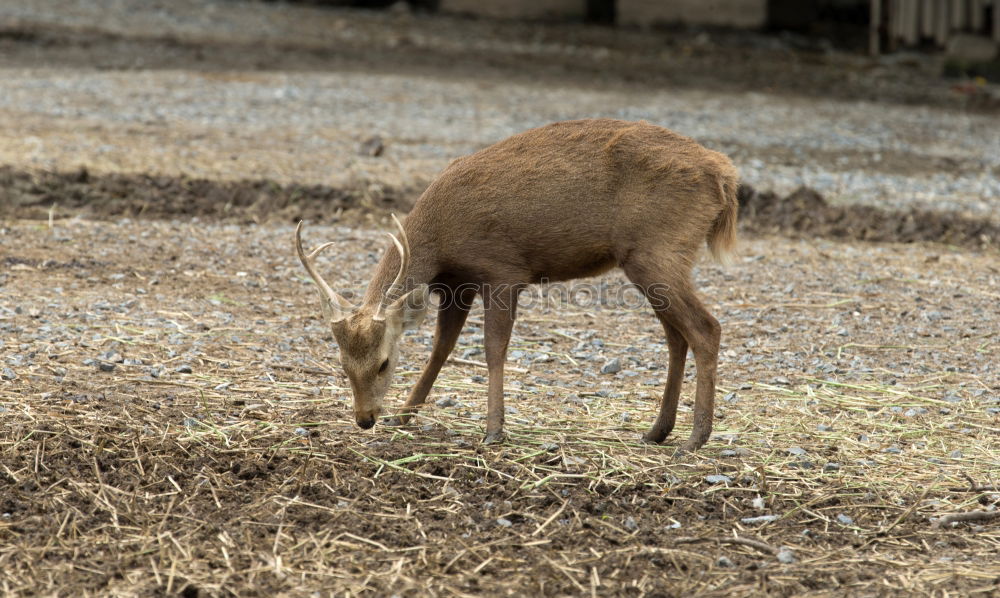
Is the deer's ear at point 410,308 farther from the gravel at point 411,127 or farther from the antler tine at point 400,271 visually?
the gravel at point 411,127

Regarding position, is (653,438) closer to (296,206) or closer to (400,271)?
(400,271)

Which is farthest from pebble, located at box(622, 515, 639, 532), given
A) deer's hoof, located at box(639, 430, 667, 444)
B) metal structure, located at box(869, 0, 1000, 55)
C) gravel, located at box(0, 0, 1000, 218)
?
metal structure, located at box(869, 0, 1000, 55)

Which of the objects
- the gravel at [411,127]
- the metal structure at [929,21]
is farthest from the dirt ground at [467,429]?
the metal structure at [929,21]

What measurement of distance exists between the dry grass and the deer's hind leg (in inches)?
7.8

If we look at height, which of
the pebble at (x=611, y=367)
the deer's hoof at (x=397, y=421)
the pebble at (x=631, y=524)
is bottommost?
the pebble at (x=611, y=367)

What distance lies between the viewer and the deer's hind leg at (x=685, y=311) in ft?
16.4

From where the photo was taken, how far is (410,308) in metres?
5.09

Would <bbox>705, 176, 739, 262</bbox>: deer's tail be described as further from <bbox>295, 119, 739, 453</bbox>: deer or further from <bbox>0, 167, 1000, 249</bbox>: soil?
<bbox>0, 167, 1000, 249</bbox>: soil

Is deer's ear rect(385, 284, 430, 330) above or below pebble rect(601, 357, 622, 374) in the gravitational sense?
above

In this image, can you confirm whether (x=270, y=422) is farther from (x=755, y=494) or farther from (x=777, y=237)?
(x=777, y=237)

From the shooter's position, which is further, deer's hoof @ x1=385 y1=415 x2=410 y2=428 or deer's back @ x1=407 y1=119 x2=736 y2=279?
deer's hoof @ x1=385 y1=415 x2=410 y2=428

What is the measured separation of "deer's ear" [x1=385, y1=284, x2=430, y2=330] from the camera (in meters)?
Answer: 4.98

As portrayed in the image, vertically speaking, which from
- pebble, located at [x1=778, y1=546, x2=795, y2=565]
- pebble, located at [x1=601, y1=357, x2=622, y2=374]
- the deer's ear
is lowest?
pebble, located at [x1=601, y1=357, x2=622, y2=374]

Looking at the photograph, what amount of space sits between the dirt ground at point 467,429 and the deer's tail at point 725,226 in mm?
901
